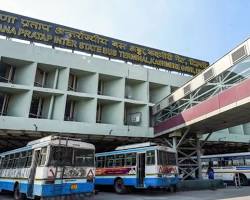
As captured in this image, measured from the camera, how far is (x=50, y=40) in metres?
22.3

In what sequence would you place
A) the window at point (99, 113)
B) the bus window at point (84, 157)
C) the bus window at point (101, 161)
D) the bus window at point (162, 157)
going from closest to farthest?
1. the bus window at point (84, 157)
2. the bus window at point (162, 157)
3. the bus window at point (101, 161)
4. the window at point (99, 113)

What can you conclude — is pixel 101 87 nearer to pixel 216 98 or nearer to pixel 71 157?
pixel 216 98

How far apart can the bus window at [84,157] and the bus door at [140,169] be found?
378 centimetres

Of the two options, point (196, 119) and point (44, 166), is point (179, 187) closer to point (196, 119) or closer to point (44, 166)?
point (196, 119)

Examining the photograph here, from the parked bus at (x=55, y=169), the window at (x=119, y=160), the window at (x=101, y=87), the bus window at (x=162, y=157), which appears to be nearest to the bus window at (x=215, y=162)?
the bus window at (x=162, y=157)

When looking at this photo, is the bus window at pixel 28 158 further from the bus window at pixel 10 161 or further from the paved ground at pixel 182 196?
the paved ground at pixel 182 196

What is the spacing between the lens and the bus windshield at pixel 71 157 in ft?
33.0

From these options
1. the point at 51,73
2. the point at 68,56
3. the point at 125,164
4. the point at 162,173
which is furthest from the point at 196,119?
the point at 51,73

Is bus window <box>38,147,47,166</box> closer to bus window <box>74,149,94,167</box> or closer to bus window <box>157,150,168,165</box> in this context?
bus window <box>74,149,94,167</box>

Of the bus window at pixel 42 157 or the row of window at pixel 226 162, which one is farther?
the row of window at pixel 226 162

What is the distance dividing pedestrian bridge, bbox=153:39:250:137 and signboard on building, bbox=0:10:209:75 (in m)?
7.91

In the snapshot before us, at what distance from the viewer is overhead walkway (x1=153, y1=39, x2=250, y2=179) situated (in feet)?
40.1

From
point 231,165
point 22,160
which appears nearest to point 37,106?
point 22,160

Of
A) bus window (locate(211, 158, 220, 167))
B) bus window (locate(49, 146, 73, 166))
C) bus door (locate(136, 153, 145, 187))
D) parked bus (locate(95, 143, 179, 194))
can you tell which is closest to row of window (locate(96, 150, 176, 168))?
parked bus (locate(95, 143, 179, 194))
